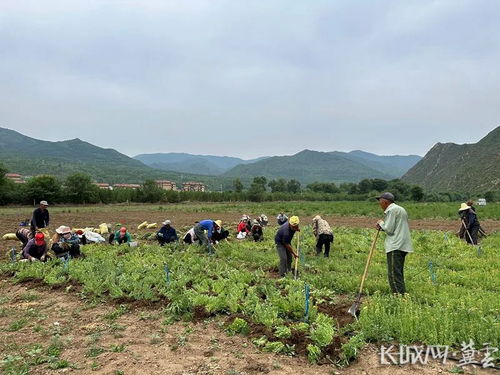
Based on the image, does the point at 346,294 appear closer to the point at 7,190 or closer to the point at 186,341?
the point at 186,341

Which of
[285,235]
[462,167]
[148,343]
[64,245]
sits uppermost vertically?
[462,167]

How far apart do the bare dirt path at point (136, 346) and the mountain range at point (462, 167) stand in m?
79.6

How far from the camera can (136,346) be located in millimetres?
5371

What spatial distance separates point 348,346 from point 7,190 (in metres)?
58.3

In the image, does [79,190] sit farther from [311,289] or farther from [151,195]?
[311,289]

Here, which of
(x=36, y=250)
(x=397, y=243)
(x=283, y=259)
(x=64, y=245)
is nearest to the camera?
(x=397, y=243)

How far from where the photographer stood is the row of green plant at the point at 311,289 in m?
5.17

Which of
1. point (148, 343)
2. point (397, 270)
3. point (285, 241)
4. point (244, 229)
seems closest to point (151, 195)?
point (244, 229)

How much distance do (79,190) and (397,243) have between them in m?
58.2

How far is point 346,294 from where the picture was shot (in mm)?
7441

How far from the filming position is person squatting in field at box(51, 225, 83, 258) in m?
11.1

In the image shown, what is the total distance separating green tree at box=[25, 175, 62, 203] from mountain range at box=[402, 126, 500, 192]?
248ft

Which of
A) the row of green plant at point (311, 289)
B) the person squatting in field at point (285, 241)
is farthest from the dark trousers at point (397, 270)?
the person squatting in field at point (285, 241)

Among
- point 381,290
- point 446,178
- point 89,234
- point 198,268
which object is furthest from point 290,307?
point 446,178
